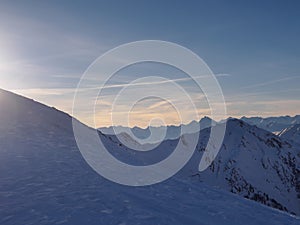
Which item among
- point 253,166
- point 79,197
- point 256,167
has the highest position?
point 79,197

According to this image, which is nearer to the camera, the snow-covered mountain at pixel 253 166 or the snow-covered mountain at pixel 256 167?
the snow-covered mountain at pixel 253 166

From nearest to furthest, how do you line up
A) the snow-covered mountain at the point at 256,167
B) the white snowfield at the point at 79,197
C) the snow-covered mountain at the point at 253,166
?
the white snowfield at the point at 79,197 < the snow-covered mountain at the point at 253,166 < the snow-covered mountain at the point at 256,167

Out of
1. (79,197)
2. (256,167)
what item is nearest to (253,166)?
(256,167)

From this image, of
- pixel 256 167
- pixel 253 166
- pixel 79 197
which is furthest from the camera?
pixel 253 166

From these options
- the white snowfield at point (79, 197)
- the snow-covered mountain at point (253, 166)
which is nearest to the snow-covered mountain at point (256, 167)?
the snow-covered mountain at point (253, 166)

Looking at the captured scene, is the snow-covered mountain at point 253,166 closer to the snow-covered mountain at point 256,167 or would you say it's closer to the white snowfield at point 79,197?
the snow-covered mountain at point 256,167

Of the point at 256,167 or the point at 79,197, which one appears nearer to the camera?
the point at 79,197

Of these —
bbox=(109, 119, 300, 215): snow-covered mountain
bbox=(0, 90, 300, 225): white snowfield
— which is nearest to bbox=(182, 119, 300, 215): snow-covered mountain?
bbox=(109, 119, 300, 215): snow-covered mountain

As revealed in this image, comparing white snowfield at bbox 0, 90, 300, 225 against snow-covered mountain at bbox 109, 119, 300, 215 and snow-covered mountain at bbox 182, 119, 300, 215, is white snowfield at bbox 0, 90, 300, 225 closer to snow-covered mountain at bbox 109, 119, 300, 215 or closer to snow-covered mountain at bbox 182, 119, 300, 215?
snow-covered mountain at bbox 109, 119, 300, 215

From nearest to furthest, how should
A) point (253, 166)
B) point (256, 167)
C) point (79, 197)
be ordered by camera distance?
point (79, 197)
point (256, 167)
point (253, 166)

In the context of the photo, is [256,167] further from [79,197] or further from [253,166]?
[79,197]

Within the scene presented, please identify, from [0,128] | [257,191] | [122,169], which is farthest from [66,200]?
[257,191]

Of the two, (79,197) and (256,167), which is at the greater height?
(79,197)

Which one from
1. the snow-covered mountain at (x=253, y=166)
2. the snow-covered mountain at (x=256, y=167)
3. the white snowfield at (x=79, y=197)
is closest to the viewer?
the white snowfield at (x=79, y=197)
